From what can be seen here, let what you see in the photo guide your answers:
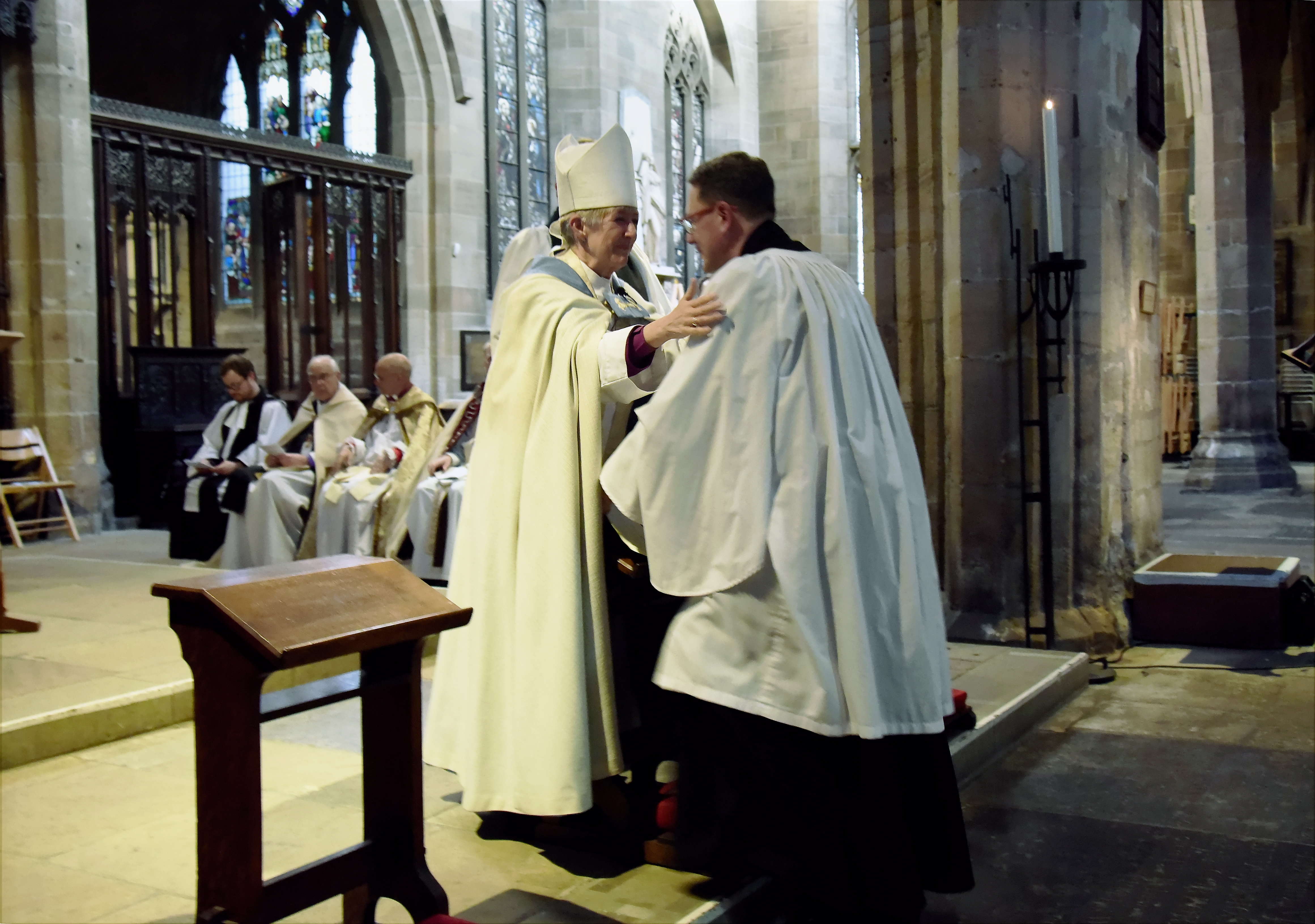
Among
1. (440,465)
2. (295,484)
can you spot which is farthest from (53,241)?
(440,465)

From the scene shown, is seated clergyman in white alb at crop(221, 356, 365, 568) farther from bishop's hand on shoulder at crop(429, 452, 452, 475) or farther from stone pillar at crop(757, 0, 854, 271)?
stone pillar at crop(757, 0, 854, 271)

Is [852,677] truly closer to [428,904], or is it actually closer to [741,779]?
[741,779]

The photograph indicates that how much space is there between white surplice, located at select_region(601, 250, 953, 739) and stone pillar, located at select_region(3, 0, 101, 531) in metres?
7.69

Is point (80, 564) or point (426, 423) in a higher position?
point (426, 423)

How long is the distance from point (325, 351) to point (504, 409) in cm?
912

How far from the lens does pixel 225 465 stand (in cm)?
689

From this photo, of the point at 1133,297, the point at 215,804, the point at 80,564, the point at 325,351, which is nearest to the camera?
the point at 215,804

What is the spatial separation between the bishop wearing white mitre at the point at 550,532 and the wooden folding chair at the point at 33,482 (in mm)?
6366

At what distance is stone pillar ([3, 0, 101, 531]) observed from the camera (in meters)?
8.63

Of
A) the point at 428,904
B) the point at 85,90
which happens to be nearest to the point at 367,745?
the point at 428,904

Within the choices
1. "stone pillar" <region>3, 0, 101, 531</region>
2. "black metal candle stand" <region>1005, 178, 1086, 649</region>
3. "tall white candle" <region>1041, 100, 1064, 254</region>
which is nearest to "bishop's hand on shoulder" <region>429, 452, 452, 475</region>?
"black metal candle stand" <region>1005, 178, 1086, 649</region>

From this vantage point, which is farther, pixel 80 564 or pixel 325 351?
pixel 325 351

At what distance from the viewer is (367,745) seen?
2.33 meters

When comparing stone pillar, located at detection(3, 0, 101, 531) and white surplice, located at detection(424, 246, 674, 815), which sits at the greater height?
stone pillar, located at detection(3, 0, 101, 531)
